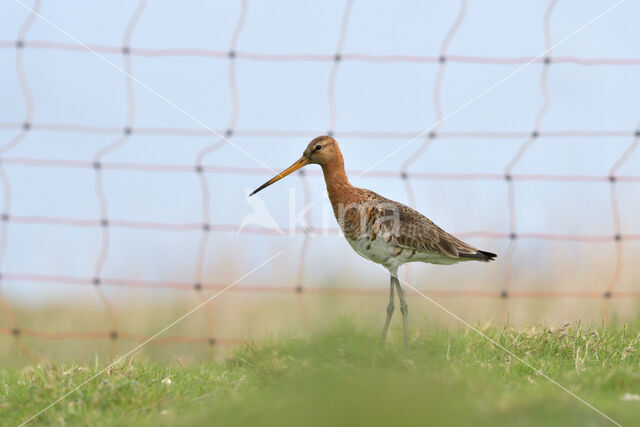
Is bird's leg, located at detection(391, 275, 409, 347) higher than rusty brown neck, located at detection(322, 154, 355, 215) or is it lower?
lower

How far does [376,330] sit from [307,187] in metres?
2.13

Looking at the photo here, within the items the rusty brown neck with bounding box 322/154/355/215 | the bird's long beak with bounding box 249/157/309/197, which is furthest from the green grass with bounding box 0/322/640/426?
the bird's long beak with bounding box 249/157/309/197

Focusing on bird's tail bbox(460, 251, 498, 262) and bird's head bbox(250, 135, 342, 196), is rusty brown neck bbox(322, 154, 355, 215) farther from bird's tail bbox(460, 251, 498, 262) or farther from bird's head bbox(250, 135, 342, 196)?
bird's tail bbox(460, 251, 498, 262)

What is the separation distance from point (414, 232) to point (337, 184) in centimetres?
75

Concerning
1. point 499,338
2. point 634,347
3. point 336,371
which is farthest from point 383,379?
point 634,347

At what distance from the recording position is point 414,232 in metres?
7.29

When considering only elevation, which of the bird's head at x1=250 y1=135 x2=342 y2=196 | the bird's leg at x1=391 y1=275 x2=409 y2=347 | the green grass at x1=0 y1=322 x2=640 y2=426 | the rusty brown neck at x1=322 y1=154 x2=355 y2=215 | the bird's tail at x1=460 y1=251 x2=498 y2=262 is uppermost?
the bird's head at x1=250 y1=135 x2=342 y2=196

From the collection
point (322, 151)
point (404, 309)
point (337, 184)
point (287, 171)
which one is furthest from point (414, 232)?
point (287, 171)

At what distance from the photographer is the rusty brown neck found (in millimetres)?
7359

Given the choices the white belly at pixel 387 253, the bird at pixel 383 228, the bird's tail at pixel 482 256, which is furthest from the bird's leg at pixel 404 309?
the bird's tail at pixel 482 256

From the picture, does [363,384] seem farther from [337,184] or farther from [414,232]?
[337,184]

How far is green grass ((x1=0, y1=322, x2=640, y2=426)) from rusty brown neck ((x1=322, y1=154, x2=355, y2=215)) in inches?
46.6

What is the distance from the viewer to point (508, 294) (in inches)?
348

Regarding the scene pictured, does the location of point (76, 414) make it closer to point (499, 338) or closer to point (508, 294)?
point (499, 338)
